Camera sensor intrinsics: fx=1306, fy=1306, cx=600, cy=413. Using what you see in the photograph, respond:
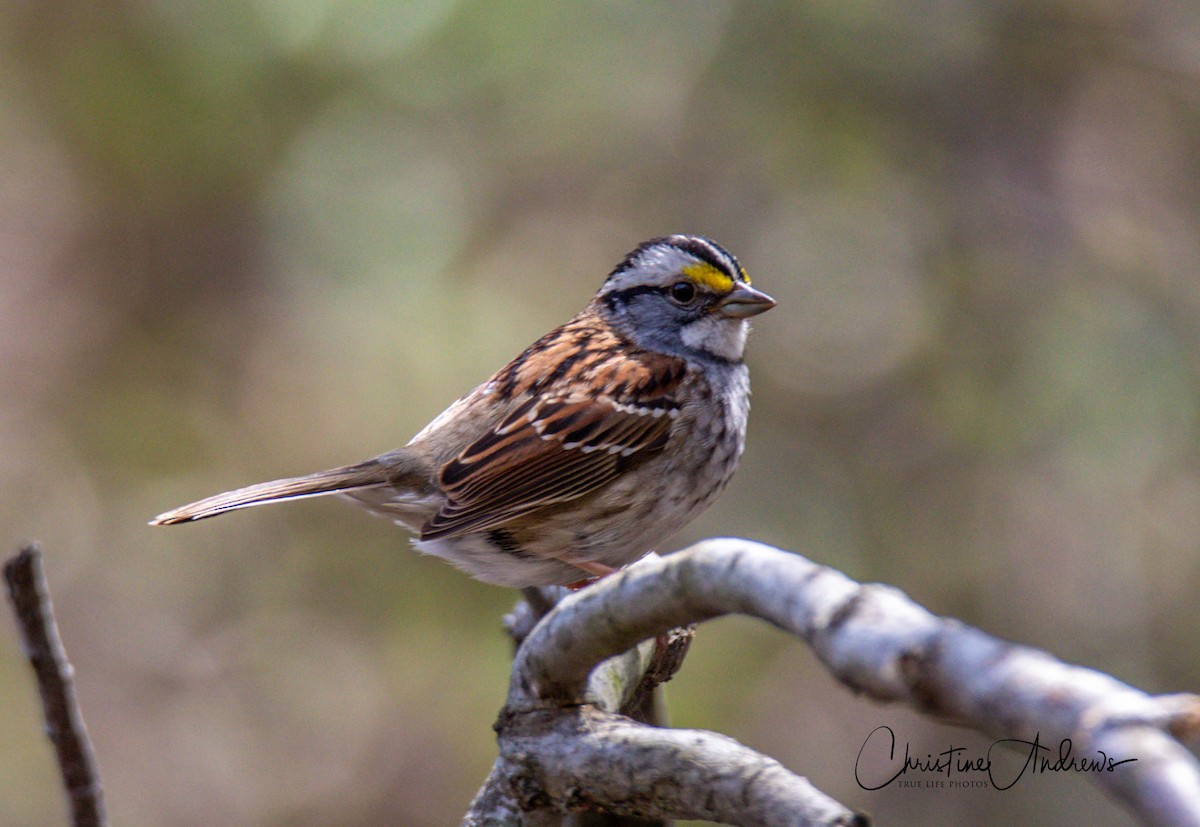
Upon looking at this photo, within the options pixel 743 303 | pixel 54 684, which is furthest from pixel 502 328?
pixel 54 684

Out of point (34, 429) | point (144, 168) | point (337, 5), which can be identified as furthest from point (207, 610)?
point (337, 5)

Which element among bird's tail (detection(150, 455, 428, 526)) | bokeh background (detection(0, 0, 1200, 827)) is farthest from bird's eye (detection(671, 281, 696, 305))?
bokeh background (detection(0, 0, 1200, 827))

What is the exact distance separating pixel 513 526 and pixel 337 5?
270cm

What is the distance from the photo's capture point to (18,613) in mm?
1678

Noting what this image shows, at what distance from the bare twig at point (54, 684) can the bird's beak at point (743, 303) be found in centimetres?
226

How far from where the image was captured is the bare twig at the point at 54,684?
167 centimetres

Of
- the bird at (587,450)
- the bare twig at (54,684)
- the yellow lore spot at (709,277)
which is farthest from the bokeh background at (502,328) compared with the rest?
the bare twig at (54,684)

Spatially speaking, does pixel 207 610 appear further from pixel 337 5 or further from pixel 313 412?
pixel 337 5

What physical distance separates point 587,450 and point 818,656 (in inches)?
87.0

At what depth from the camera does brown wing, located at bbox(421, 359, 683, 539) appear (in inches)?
129

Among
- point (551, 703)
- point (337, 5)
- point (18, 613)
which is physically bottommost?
point (551, 703)

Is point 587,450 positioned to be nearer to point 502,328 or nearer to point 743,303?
point 743,303

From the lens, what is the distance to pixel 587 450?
340cm

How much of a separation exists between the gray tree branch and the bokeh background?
3.12 metres
